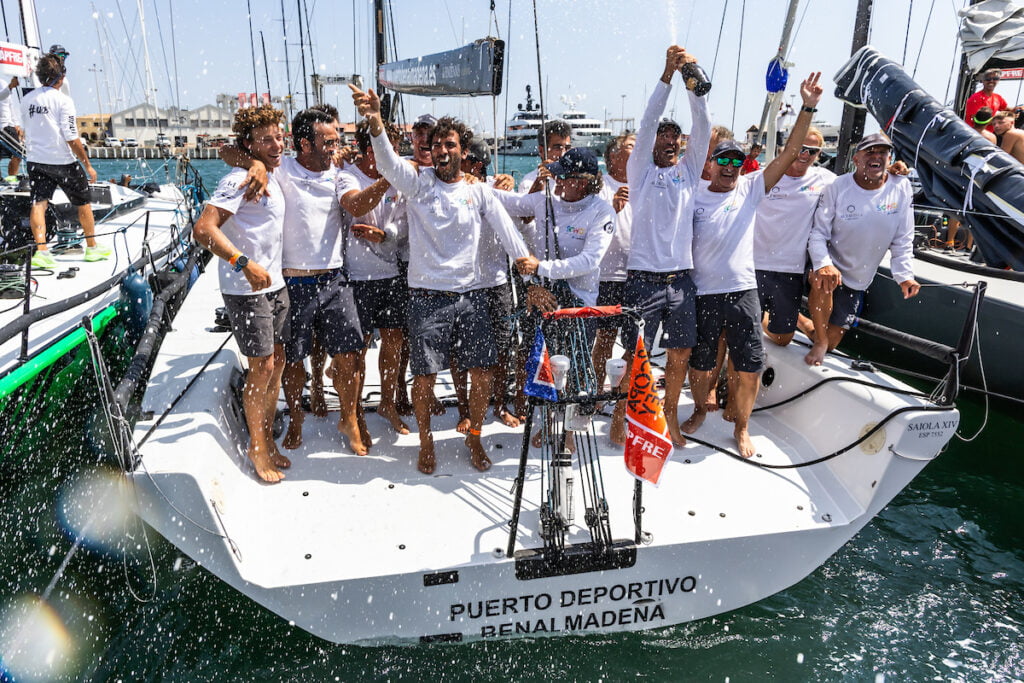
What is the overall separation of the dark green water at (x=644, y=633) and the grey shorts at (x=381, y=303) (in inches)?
64.4

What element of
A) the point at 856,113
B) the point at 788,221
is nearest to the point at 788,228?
the point at 788,221

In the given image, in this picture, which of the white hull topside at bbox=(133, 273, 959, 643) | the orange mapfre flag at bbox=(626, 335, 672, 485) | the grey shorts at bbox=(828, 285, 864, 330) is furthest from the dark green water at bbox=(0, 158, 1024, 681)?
the grey shorts at bbox=(828, 285, 864, 330)

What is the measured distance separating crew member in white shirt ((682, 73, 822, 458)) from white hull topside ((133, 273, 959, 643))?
690mm

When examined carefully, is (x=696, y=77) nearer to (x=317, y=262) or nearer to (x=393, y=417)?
(x=317, y=262)

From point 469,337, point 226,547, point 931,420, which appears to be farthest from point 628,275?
point 226,547

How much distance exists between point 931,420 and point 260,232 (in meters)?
3.36

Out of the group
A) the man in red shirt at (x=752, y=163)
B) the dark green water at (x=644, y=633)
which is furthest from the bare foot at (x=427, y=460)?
the man in red shirt at (x=752, y=163)

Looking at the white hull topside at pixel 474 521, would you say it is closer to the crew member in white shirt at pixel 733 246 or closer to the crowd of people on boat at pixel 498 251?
the crowd of people on boat at pixel 498 251

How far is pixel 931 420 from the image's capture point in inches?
133

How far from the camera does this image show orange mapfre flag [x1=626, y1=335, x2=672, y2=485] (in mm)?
2609

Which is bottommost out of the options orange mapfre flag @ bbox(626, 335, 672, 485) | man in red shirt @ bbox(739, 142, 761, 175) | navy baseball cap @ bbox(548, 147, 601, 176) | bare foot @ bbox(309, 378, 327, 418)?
bare foot @ bbox(309, 378, 327, 418)

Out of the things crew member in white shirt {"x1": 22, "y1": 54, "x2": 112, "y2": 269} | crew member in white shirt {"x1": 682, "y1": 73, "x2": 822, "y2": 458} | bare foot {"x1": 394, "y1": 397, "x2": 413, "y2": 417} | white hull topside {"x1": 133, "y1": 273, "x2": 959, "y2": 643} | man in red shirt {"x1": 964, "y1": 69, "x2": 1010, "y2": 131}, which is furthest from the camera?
man in red shirt {"x1": 964, "y1": 69, "x2": 1010, "y2": 131}

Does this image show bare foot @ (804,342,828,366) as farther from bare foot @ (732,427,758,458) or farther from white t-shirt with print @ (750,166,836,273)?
bare foot @ (732,427,758,458)

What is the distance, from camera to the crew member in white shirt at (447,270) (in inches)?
135
